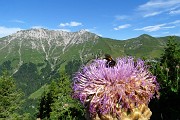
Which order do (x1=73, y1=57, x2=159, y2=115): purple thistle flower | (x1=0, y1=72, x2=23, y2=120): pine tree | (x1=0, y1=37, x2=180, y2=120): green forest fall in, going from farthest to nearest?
(x1=0, y1=72, x2=23, y2=120): pine tree < (x1=0, y1=37, x2=180, y2=120): green forest < (x1=73, y1=57, x2=159, y2=115): purple thistle flower

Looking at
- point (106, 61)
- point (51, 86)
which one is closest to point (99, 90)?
point (106, 61)

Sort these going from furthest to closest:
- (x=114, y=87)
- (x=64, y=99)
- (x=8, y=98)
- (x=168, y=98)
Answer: (x=8, y=98)
(x=64, y=99)
(x=168, y=98)
(x=114, y=87)

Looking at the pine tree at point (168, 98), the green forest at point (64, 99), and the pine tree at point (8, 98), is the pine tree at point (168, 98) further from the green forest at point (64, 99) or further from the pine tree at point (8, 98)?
the pine tree at point (8, 98)

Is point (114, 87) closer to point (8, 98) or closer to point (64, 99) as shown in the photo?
point (64, 99)

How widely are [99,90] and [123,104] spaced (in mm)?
502

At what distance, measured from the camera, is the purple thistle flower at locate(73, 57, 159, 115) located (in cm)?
571

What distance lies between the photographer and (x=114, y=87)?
19.1 feet

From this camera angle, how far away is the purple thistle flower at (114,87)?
5715mm

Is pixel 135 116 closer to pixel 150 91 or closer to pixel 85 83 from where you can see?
pixel 150 91

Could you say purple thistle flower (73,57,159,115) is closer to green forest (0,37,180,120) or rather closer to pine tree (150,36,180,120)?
pine tree (150,36,180,120)

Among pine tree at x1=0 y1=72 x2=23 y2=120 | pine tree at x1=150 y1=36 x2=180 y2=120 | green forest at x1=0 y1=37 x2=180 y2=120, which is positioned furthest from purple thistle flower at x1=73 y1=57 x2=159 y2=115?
pine tree at x1=0 y1=72 x2=23 y2=120

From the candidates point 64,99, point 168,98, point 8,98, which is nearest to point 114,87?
point 168,98

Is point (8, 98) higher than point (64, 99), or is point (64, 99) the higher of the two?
point (64, 99)

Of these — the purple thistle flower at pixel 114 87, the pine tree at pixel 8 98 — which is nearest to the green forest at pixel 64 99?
the pine tree at pixel 8 98
